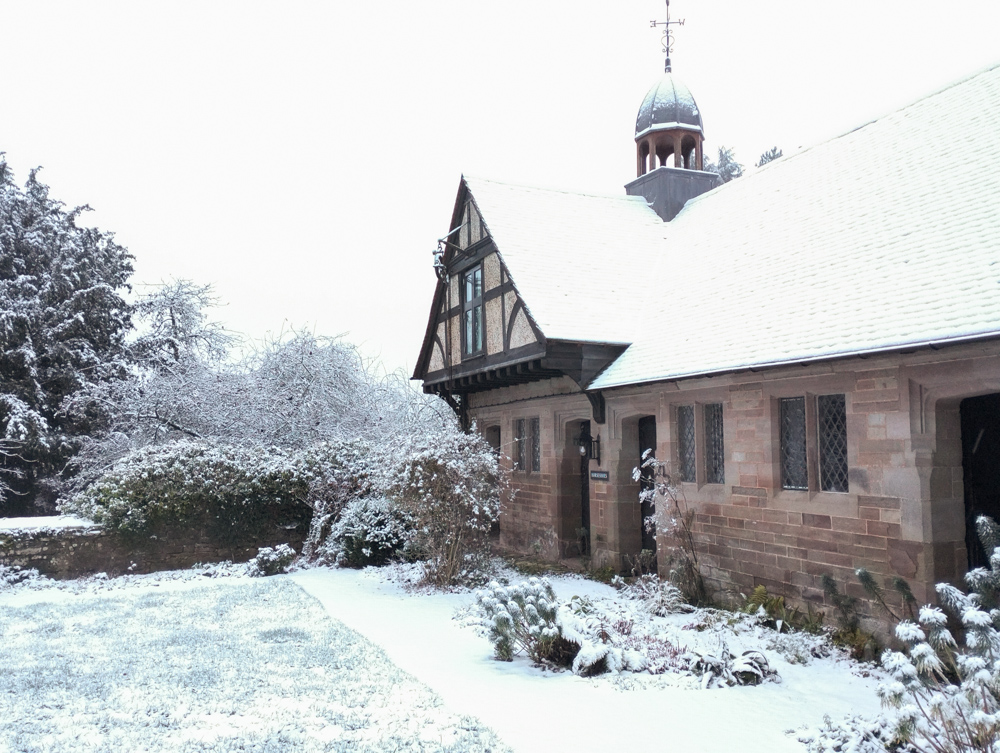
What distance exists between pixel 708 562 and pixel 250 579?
7441 mm

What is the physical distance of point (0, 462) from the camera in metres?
19.8

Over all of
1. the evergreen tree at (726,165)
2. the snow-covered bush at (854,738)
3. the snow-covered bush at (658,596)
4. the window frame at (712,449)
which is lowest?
the snow-covered bush at (854,738)

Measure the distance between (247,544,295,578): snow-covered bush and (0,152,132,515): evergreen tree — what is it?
8836 mm

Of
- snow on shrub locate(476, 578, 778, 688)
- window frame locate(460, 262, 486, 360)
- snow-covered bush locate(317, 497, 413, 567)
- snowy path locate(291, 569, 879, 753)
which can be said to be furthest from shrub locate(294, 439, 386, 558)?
snow on shrub locate(476, 578, 778, 688)

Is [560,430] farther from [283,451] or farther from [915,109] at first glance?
[915,109]

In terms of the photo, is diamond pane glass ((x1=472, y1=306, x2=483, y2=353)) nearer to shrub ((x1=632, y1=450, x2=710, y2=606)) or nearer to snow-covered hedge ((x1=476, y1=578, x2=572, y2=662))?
shrub ((x1=632, y1=450, x2=710, y2=606))

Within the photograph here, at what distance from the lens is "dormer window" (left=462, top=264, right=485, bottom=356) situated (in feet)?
50.0

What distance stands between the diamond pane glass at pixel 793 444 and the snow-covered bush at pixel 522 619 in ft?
10.9

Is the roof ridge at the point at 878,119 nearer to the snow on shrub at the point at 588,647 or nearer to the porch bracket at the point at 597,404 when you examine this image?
the porch bracket at the point at 597,404

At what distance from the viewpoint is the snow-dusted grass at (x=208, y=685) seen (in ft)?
17.3

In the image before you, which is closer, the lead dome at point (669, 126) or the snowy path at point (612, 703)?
the snowy path at point (612, 703)

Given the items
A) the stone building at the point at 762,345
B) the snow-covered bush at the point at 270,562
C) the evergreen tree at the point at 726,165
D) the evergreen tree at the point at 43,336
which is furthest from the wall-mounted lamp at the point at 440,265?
the evergreen tree at the point at 726,165

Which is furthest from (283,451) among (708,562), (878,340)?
(878,340)

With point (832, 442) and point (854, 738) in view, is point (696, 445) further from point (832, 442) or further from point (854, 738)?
point (854, 738)
